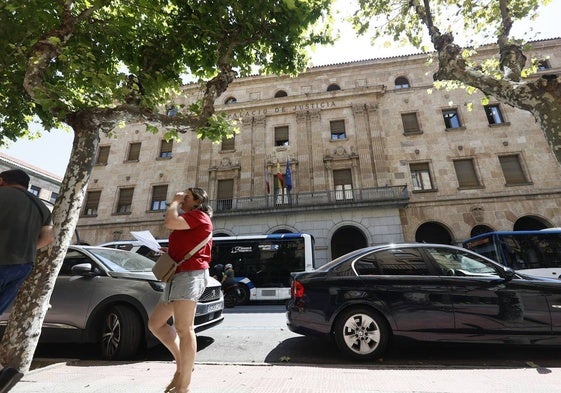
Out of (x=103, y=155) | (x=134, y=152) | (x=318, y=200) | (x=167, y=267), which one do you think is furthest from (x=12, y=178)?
(x=103, y=155)

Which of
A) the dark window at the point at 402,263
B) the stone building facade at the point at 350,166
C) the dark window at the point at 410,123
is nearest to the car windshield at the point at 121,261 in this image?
the dark window at the point at 402,263

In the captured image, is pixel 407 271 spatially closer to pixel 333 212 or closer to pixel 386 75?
pixel 333 212

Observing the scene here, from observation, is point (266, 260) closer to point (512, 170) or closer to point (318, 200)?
point (318, 200)

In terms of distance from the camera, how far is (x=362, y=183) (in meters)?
17.9

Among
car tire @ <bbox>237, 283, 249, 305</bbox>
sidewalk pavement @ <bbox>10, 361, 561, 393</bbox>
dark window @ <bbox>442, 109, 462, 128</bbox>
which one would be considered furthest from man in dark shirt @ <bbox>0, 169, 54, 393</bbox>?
dark window @ <bbox>442, 109, 462, 128</bbox>

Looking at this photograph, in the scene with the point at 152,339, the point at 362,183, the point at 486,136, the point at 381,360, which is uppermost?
the point at 486,136

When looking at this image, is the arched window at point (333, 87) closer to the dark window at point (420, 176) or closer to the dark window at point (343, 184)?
the dark window at point (343, 184)

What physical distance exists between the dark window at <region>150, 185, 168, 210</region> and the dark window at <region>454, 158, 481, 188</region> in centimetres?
1971

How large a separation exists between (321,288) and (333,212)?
13335 mm

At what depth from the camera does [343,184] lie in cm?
1833

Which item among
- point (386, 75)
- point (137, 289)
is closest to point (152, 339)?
point (137, 289)

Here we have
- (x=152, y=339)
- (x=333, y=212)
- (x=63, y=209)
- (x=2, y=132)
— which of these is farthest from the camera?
(x=333, y=212)

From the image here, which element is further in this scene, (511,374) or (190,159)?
(190,159)

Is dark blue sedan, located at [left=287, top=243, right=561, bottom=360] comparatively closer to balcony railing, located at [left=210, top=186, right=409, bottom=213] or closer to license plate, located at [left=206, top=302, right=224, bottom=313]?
license plate, located at [left=206, top=302, right=224, bottom=313]
